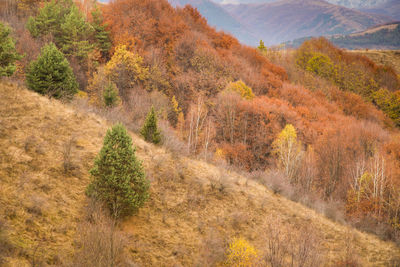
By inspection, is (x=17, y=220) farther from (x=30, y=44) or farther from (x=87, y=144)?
(x=30, y=44)

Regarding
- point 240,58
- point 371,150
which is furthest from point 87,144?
point 240,58

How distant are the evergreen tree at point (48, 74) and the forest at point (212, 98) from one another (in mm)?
64

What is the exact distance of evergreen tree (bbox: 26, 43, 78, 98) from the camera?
15366 millimetres

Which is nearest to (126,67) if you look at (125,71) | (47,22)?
(125,71)

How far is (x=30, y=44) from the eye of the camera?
94.0 ft

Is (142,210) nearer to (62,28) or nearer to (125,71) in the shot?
(125,71)

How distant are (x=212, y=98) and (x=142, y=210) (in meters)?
30.3

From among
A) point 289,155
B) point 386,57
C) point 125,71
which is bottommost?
point 289,155

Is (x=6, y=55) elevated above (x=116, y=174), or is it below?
above

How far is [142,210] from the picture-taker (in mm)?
10469

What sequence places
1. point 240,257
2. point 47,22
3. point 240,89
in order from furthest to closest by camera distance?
point 240,89 < point 47,22 < point 240,257

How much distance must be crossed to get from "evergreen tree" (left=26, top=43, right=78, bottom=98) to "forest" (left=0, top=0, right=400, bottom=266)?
6 cm

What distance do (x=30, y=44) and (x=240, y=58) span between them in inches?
1418

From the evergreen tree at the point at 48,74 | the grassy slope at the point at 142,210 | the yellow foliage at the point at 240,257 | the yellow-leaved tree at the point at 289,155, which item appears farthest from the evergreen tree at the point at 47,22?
the yellow foliage at the point at 240,257
